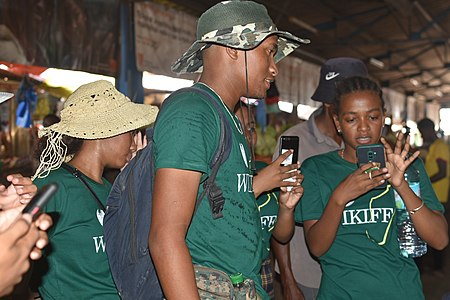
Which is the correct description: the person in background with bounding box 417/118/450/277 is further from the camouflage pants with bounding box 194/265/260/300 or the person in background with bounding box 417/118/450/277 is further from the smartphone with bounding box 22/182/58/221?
the smartphone with bounding box 22/182/58/221

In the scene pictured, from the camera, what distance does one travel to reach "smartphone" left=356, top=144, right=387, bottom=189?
7.72 ft

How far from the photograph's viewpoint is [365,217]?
2.43m

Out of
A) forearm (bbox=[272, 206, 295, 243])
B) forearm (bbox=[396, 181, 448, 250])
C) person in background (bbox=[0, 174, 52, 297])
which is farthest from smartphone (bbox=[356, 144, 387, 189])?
person in background (bbox=[0, 174, 52, 297])

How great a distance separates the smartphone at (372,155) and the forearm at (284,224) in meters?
0.38

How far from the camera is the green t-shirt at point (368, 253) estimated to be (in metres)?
2.36

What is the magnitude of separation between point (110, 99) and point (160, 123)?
0.93m

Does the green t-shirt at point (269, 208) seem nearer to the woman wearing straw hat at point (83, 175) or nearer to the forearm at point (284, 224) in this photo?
the forearm at point (284, 224)

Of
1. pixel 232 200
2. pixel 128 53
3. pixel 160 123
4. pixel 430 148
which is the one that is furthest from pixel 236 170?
pixel 430 148

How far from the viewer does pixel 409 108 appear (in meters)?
24.9

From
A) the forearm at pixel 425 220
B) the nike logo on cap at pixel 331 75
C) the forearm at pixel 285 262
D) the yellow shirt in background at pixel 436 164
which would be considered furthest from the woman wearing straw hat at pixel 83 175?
the yellow shirt in background at pixel 436 164

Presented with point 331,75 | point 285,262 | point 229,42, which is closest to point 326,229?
point 285,262

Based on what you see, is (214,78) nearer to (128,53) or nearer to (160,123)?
(160,123)

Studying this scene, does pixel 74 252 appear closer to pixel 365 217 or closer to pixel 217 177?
pixel 217 177

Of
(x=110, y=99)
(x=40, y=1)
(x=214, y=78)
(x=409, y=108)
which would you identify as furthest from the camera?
(x=409, y=108)
